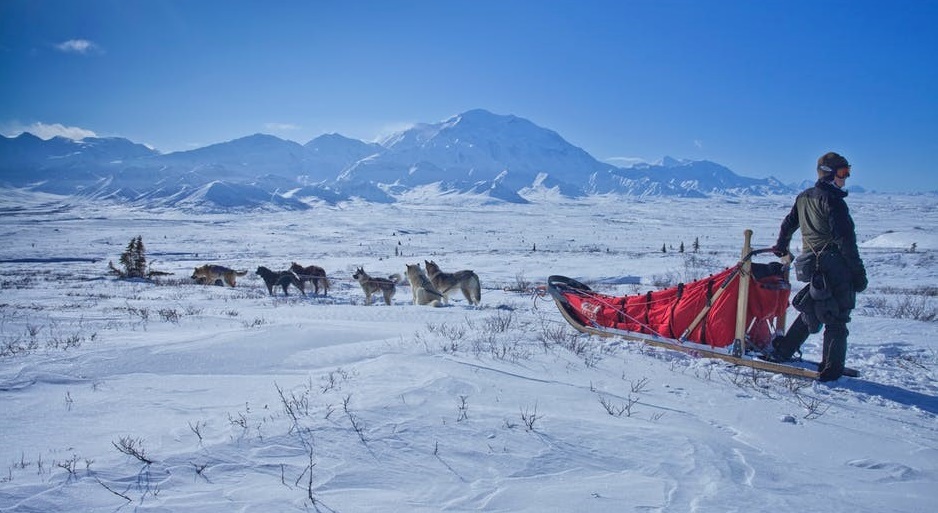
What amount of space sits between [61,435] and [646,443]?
3530 mm

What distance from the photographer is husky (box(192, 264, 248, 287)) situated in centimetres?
1864

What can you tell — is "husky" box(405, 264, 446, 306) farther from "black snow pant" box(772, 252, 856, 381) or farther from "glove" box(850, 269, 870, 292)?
"glove" box(850, 269, 870, 292)

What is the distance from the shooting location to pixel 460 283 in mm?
11922

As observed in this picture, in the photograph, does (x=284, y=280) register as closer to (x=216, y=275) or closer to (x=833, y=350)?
(x=216, y=275)

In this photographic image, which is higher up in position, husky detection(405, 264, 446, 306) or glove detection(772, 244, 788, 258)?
glove detection(772, 244, 788, 258)

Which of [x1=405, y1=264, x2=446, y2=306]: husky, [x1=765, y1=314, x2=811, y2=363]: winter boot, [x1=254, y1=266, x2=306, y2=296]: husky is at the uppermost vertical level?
[x1=765, y1=314, x2=811, y2=363]: winter boot

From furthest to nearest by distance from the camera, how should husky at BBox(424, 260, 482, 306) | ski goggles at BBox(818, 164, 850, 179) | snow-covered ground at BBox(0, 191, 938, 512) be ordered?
1. husky at BBox(424, 260, 482, 306)
2. ski goggles at BBox(818, 164, 850, 179)
3. snow-covered ground at BBox(0, 191, 938, 512)

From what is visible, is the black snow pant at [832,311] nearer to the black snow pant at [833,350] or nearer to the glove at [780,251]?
the black snow pant at [833,350]

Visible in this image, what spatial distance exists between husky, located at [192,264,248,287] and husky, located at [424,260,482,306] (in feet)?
34.3

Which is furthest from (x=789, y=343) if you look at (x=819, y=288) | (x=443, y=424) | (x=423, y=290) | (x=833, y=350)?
(x=423, y=290)

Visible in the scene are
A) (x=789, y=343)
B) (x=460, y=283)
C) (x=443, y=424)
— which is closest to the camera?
(x=443, y=424)

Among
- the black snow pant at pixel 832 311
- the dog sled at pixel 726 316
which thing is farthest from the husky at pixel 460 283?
the black snow pant at pixel 832 311

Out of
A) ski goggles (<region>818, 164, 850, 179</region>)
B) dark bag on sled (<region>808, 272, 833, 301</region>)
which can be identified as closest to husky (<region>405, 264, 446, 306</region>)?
dark bag on sled (<region>808, 272, 833, 301</region>)

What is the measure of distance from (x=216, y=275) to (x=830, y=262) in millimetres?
20252
